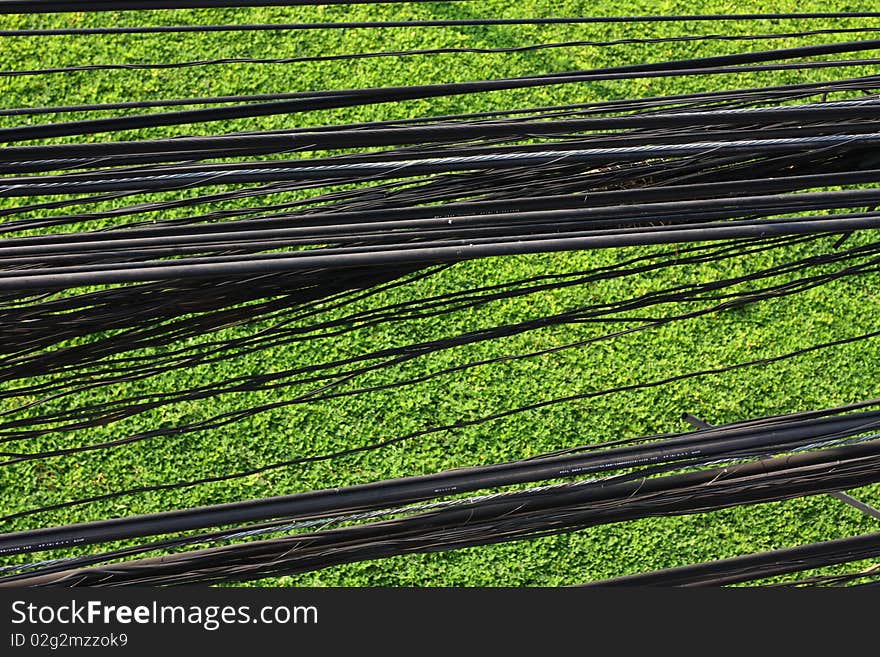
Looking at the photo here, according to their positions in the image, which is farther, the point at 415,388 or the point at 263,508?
the point at 415,388

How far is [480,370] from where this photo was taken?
183 inches

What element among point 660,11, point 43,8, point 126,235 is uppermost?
point 660,11

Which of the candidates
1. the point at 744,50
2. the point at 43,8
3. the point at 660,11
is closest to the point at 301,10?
the point at 660,11

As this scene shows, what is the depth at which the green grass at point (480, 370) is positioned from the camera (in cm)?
439

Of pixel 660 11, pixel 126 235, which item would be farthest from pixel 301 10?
pixel 126 235

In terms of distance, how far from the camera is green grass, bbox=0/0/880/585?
14.4ft

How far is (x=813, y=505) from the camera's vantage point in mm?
4582

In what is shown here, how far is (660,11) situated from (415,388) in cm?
267

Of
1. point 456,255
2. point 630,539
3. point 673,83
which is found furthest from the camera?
point 673,83

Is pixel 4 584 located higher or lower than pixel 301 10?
lower

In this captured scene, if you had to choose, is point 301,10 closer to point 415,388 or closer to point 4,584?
point 415,388

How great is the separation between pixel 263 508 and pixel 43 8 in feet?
4.39

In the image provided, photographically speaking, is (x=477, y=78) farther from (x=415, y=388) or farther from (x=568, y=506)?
(x=568, y=506)

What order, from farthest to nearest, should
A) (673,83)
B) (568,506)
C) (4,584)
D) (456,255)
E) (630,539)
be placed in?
(673,83), (630,539), (568,506), (4,584), (456,255)
